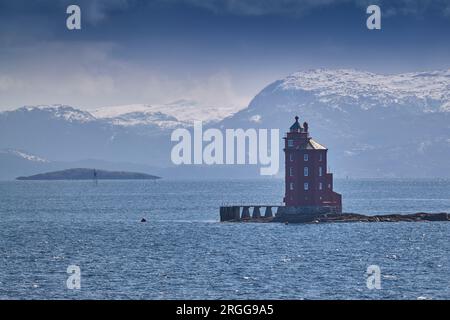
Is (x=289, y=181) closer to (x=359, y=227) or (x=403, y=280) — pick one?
(x=359, y=227)

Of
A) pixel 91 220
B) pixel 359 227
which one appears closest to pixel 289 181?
pixel 359 227

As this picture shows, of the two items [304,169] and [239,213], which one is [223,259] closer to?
[304,169]

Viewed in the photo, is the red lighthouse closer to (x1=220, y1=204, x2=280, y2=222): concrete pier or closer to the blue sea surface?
the blue sea surface

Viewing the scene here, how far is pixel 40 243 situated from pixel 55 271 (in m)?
34.8

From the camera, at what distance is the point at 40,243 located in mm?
Result: 116500

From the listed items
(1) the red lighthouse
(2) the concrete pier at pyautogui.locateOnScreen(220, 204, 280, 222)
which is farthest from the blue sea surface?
(1) the red lighthouse

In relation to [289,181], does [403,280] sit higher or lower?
lower

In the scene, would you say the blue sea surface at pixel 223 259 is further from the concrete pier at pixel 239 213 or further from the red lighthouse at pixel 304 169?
the red lighthouse at pixel 304 169

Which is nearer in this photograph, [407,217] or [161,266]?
[161,266]

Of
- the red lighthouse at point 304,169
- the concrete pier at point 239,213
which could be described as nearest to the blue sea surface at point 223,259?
the concrete pier at point 239,213

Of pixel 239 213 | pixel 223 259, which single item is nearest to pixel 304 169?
pixel 239 213
